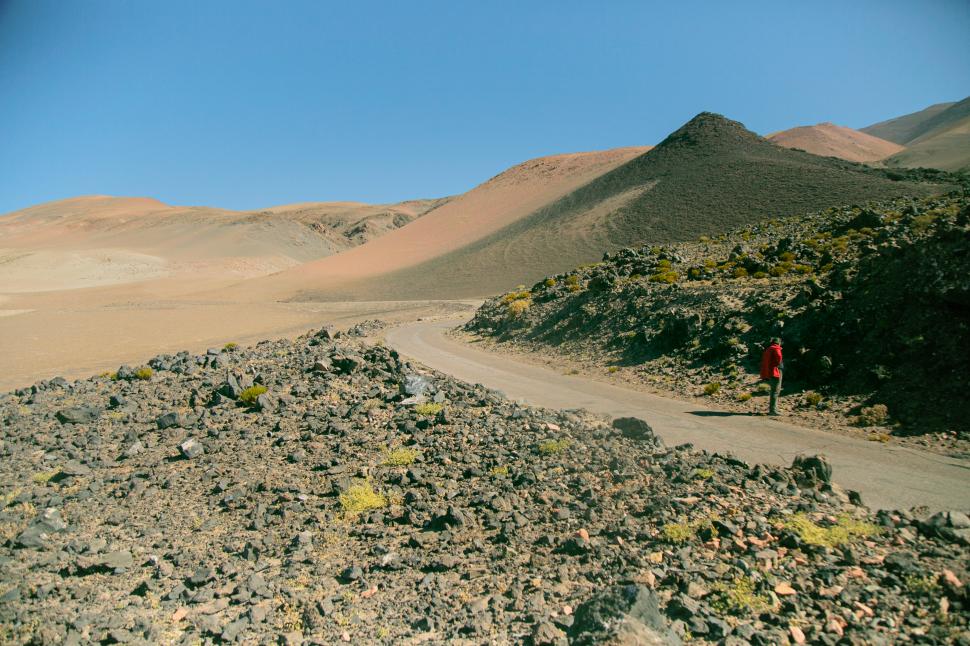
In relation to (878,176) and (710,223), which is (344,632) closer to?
(710,223)

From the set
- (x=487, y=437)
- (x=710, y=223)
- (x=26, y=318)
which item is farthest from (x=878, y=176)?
(x=26, y=318)

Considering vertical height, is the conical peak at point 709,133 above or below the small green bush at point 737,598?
above

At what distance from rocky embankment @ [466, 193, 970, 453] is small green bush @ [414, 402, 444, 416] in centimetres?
674

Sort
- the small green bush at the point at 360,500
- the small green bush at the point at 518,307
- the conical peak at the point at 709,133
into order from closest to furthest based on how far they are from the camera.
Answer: the small green bush at the point at 360,500 → the small green bush at the point at 518,307 → the conical peak at the point at 709,133

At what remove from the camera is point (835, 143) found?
154250 mm

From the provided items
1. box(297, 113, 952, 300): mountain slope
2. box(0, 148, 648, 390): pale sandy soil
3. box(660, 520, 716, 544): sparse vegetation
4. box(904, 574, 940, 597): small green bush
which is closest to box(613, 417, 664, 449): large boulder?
box(660, 520, 716, 544): sparse vegetation

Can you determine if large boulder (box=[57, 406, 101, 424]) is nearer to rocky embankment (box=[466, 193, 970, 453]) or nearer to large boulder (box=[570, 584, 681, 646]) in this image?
large boulder (box=[570, 584, 681, 646])

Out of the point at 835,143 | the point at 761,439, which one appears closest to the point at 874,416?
the point at 761,439

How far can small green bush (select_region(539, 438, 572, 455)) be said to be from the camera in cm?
852

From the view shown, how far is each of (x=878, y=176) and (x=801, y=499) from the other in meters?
57.1

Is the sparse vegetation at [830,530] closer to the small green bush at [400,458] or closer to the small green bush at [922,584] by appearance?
the small green bush at [922,584]

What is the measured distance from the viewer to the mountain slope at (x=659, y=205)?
169ft

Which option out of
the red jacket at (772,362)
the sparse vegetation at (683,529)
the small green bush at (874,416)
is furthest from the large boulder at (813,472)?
the red jacket at (772,362)

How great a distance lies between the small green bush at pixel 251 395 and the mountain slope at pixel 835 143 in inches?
5845
